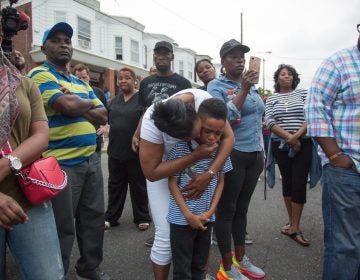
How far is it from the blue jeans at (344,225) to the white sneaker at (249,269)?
30.8 inches

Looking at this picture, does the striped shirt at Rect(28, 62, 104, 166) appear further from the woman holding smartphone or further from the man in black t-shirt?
Answer: the man in black t-shirt

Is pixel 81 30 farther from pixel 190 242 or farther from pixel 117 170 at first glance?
pixel 190 242

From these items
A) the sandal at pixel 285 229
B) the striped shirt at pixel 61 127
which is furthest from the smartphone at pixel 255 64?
the sandal at pixel 285 229

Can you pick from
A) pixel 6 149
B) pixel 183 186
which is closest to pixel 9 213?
pixel 6 149

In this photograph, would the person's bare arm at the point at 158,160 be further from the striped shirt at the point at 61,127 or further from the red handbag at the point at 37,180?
the striped shirt at the point at 61,127

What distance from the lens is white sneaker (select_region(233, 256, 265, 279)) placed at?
9.23ft

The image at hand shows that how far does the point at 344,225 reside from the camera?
2.05 meters

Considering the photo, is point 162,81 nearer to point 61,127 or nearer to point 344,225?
point 61,127

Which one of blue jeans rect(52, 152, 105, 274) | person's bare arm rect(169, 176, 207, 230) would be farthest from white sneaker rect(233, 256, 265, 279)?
blue jeans rect(52, 152, 105, 274)

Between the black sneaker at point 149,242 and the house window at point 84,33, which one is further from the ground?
the house window at point 84,33

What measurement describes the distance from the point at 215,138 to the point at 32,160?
1.01m

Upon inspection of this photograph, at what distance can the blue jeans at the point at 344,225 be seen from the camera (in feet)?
6.69

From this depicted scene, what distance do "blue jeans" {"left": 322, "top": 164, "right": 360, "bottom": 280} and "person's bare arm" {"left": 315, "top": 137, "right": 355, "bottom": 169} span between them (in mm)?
35

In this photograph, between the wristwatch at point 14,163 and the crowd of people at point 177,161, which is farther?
the crowd of people at point 177,161
